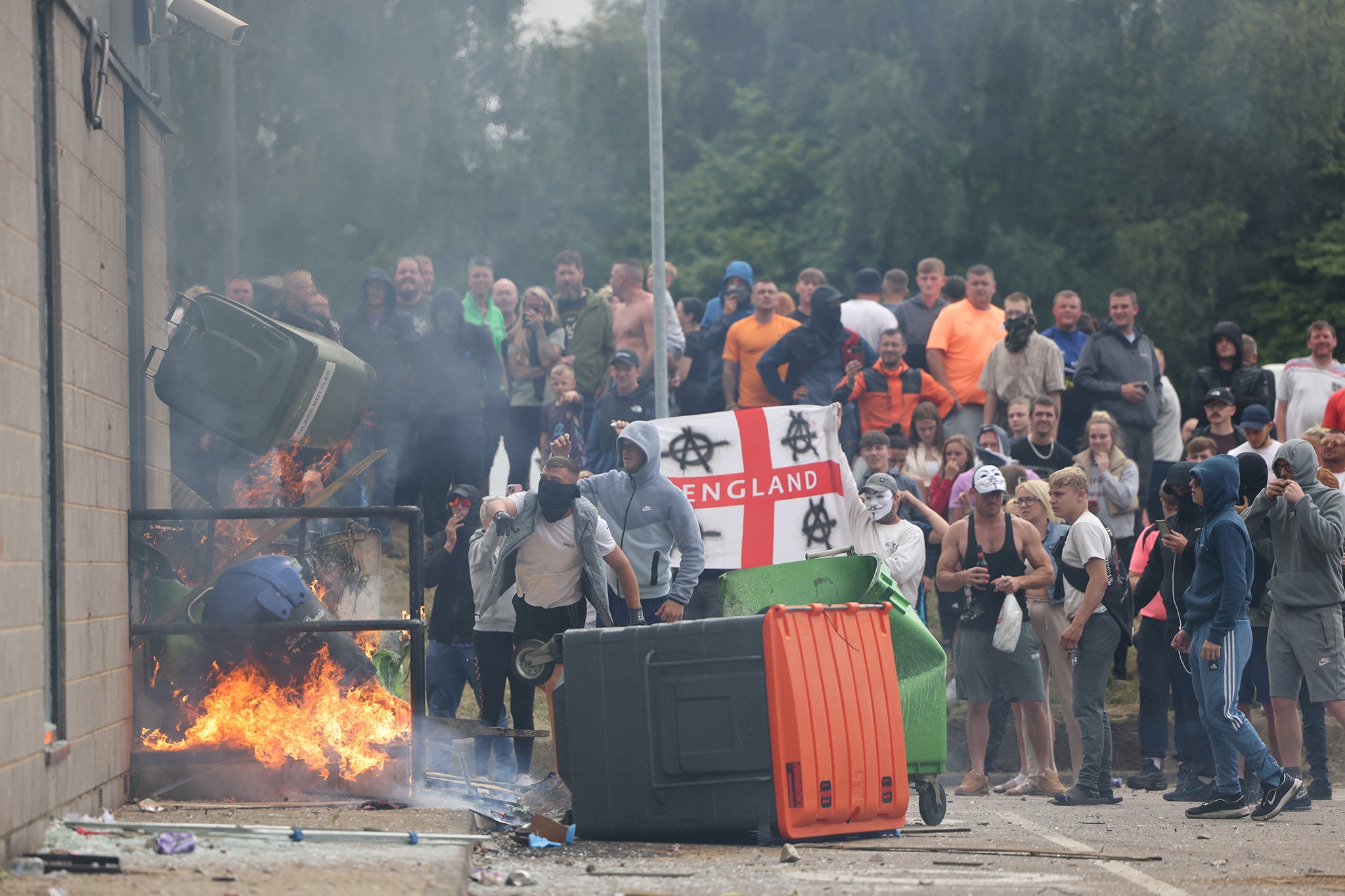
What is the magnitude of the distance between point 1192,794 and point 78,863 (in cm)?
699

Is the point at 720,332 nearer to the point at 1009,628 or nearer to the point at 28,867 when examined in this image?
the point at 1009,628

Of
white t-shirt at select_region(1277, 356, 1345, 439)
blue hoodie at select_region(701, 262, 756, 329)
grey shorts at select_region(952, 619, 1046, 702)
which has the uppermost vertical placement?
blue hoodie at select_region(701, 262, 756, 329)

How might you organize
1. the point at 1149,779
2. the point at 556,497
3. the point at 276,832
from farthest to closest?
the point at 1149,779 < the point at 556,497 < the point at 276,832

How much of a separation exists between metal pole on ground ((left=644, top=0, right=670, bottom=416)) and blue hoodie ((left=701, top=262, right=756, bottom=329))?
118 centimetres

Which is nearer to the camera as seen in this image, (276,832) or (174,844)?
(174,844)

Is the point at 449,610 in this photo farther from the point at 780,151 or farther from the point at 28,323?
the point at 780,151

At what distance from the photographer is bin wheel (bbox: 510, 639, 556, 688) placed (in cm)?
856

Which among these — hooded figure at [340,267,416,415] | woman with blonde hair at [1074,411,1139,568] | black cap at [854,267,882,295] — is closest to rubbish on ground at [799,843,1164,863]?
woman with blonde hair at [1074,411,1139,568]

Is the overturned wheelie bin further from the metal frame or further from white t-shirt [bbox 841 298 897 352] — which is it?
white t-shirt [bbox 841 298 897 352]

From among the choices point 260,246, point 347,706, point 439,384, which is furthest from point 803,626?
point 260,246

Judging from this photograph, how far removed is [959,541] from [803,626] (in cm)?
312

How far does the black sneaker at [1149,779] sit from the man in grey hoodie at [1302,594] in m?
1.38

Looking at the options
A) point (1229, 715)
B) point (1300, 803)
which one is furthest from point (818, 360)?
point (1300, 803)

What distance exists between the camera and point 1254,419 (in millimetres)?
11711
